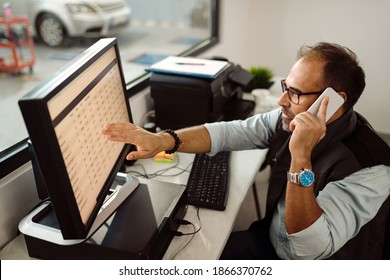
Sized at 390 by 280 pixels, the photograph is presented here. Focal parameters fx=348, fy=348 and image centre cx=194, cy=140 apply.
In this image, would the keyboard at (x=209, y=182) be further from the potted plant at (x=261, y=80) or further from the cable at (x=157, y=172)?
the potted plant at (x=261, y=80)

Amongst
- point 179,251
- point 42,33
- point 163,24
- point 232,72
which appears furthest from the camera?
point 163,24

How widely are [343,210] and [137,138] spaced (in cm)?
60

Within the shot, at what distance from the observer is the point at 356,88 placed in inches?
39.4

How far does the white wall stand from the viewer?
8.23ft

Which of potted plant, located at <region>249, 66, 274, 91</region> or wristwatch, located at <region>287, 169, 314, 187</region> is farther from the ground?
wristwatch, located at <region>287, 169, 314, 187</region>

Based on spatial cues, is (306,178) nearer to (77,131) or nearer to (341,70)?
(341,70)

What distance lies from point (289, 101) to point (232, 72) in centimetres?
72

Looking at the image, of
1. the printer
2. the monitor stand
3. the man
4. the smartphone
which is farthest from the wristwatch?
the printer

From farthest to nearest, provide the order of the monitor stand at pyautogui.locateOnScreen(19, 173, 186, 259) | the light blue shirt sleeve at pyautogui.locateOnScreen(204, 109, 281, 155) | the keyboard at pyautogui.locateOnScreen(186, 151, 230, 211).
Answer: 1. the light blue shirt sleeve at pyautogui.locateOnScreen(204, 109, 281, 155)
2. the keyboard at pyautogui.locateOnScreen(186, 151, 230, 211)
3. the monitor stand at pyautogui.locateOnScreen(19, 173, 186, 259)

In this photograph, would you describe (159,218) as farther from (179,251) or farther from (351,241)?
(351,241)

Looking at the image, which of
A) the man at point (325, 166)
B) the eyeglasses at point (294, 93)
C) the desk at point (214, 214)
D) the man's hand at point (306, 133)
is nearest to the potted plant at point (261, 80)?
the desk at point (214, 214)

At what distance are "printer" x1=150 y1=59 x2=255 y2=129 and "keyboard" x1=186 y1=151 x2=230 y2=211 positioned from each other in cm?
26

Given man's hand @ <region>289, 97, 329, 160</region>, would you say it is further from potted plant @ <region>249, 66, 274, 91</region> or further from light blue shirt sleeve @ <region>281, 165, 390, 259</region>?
potted plant @ <region>249, 66, 274, 91</region>
